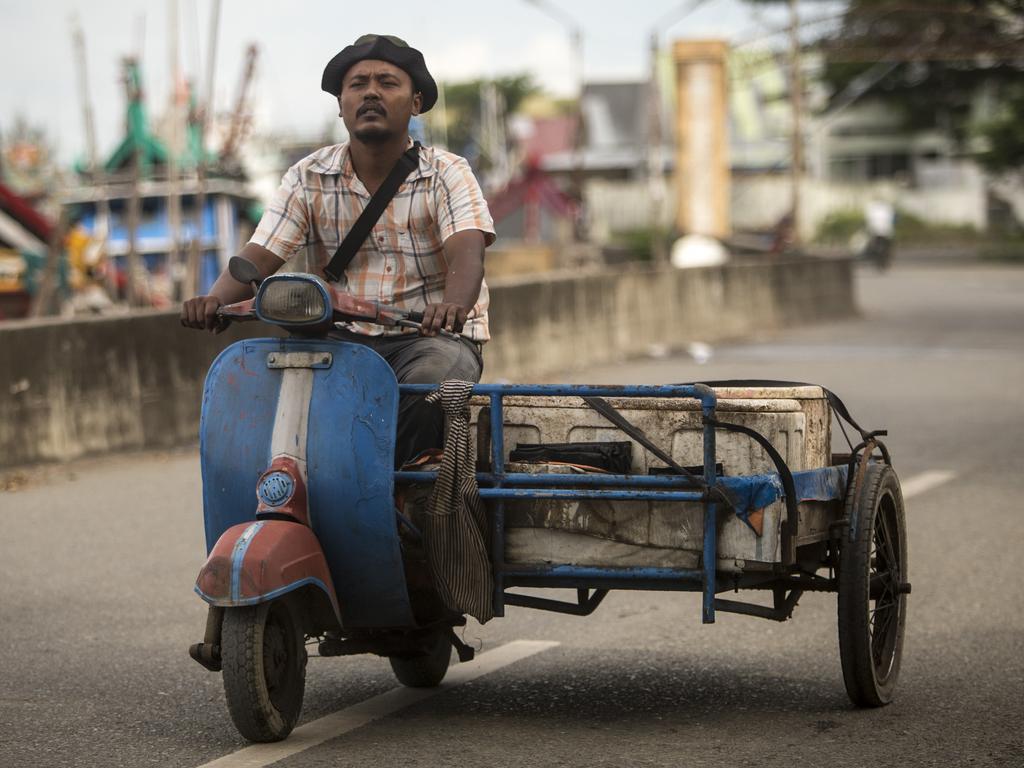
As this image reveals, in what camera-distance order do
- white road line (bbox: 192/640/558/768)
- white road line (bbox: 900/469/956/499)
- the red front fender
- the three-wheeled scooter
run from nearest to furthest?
the red front fender
white road line (bbox: 192/640/558/768)
the three-wheeled scooter
white road line (bbox: 900/469/956/499)

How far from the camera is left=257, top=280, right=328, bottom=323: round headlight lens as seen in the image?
5000 mm

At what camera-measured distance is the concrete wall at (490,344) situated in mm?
12039

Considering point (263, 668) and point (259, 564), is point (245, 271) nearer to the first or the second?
point (259, 564)

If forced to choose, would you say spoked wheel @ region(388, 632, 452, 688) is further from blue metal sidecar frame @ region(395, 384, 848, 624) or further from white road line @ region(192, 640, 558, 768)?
blue metal sidecar frame @ region(395, 384, 848, 624)

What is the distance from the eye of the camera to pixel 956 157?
196ft

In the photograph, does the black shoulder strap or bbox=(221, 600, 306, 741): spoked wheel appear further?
the black shoulder strap

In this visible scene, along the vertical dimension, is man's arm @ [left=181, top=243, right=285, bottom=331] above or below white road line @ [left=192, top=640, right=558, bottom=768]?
above

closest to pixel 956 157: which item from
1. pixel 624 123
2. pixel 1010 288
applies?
pixel 624 123

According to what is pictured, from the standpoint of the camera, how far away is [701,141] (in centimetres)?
3625

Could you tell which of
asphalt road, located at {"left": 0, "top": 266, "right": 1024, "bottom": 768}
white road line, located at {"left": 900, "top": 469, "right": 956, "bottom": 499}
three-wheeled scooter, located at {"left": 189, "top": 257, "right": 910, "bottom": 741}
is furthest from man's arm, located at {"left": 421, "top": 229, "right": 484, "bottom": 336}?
white road line, located at {"left": 900, "top": 469, "right": 956, "bottom": 499}

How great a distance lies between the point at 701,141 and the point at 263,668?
32.1 m

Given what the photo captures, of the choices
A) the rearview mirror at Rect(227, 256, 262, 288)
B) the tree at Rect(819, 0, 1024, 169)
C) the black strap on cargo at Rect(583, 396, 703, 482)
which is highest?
the tree at Rect(819, 0, 1024, 169)

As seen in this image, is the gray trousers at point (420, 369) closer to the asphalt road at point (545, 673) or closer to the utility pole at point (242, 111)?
the asphalt road at point (545, 673)

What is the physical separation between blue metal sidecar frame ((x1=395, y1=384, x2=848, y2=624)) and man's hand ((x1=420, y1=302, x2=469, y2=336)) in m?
0.17
